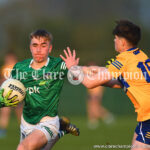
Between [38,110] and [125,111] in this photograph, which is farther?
[125,111]

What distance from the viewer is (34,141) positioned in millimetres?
5715

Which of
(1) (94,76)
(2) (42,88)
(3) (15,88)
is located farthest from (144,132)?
(3) (15,88)

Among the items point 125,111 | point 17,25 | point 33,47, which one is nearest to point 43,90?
point 33,47

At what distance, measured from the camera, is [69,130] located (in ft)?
22.2

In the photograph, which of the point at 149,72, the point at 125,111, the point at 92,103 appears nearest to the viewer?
the point at 149,72

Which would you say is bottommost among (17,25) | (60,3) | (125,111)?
(125,111)

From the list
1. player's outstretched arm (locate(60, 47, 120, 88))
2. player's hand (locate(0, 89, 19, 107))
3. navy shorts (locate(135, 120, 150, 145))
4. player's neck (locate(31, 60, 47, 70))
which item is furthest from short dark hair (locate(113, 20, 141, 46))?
player's hand (locate(0, 89, 19, 107))

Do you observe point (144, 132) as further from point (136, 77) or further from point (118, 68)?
point (118, 68)

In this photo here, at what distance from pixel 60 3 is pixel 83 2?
7.34ft

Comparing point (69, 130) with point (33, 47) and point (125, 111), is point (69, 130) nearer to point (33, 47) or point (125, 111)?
point (33, 47)

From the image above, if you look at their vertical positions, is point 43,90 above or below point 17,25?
below

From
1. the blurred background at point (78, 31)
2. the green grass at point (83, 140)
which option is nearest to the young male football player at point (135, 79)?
the green grass at point (83, 140)

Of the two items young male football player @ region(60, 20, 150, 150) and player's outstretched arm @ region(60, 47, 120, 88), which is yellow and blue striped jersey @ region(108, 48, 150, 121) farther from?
player's outstretched arm @ region(60, 47, 120, 88)

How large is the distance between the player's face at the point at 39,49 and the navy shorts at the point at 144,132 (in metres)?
1.90
